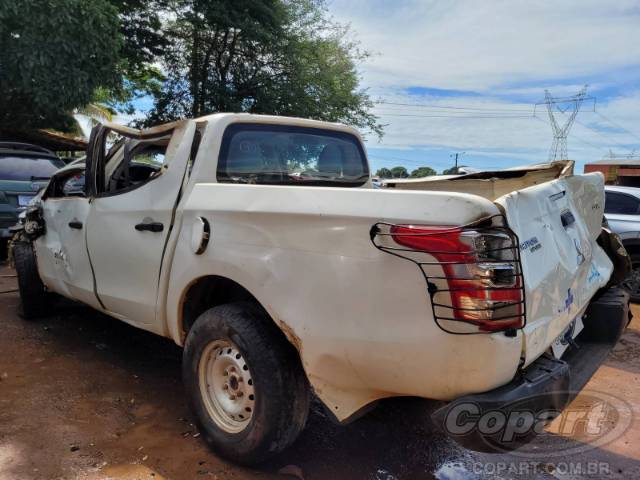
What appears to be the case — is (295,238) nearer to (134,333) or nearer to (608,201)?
(134,333)

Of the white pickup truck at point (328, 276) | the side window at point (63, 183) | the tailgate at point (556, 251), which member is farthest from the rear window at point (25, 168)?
the tailgate at point (556, 251)

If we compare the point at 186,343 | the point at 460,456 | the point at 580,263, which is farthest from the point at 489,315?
the point at 186,343

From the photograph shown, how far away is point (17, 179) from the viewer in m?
8.36

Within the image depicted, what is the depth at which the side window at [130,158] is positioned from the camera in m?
3.69

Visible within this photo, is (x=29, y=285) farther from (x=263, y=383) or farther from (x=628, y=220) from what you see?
(x=628, y=220)

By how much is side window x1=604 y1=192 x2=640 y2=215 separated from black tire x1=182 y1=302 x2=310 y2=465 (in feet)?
21.8

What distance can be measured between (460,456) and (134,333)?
A: 131 inches

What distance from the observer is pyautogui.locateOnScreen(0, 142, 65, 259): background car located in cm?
805

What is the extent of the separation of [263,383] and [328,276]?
2.25ft

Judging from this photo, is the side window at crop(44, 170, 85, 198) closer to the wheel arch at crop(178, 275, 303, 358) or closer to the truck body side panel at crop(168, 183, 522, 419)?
the wheel arch at crop(178, 275, 303, 358)

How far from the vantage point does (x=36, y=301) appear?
205 inches

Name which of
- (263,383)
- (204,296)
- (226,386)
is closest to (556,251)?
(263,383)

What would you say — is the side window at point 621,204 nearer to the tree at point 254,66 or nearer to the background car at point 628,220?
the background car at point 628,220

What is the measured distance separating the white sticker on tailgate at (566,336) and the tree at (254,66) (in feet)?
50.9
